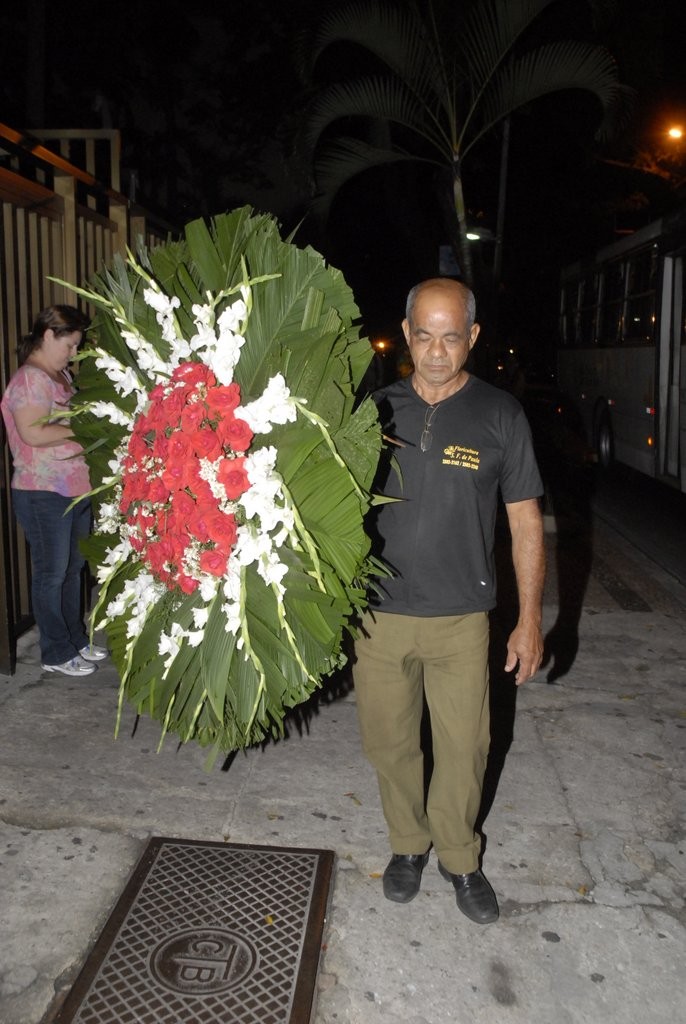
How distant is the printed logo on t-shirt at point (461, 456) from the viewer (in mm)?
3092

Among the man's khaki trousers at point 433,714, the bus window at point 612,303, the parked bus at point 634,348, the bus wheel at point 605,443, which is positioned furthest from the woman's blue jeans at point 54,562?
the bus wheel at point 605,443

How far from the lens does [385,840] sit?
12.3 feet

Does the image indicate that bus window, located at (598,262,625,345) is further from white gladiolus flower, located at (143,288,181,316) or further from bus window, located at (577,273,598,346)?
white gladiolus flower, located at (143,288,181,316)

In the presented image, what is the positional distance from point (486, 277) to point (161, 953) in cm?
1008

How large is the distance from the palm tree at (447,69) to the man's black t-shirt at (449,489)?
6835mm

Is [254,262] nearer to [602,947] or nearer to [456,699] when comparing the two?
[456,699]

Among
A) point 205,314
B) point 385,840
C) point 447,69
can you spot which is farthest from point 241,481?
point 447,69

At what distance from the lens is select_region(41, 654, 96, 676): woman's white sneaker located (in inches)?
211

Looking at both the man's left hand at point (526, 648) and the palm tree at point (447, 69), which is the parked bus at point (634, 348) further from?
the man's left hand at point (526, 648)

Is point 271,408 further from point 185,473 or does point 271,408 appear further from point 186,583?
point 186,583

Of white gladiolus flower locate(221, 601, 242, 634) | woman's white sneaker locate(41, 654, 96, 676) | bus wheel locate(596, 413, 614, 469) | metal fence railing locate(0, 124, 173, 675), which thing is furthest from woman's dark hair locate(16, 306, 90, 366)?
bus wheel locate(596, 413, 614, 469)

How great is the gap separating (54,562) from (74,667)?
2.03 ft

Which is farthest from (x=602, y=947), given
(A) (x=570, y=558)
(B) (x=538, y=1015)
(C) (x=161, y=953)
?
(A) (x=570, y=558)

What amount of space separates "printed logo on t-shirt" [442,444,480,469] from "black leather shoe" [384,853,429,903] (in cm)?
138
